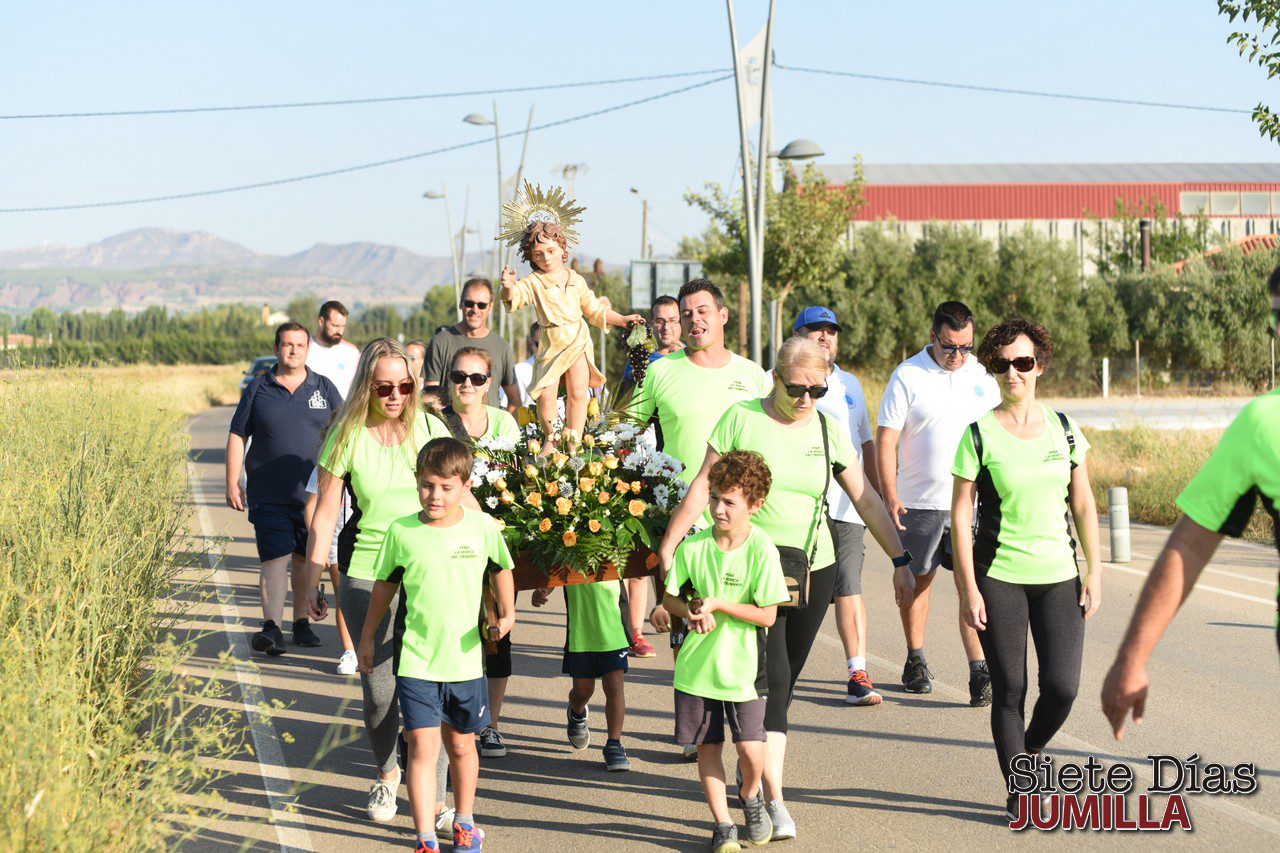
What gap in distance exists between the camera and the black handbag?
5656 millimetres

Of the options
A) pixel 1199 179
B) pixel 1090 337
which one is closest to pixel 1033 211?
pixel 1199 179

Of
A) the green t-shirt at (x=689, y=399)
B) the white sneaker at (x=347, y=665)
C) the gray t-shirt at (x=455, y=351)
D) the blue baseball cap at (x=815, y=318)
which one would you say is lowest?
the white sneaker at (x=347, y=665)

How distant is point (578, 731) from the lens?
7.09m

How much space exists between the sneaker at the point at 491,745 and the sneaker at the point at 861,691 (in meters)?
1.99

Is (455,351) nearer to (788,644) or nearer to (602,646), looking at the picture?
(602,646)

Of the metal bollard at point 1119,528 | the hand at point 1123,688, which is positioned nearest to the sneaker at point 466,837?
the hand at point 1123,688

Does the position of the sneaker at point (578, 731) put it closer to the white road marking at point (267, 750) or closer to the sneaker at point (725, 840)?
the white road marking at point (267, 750)

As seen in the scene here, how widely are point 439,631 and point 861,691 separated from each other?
3.21m

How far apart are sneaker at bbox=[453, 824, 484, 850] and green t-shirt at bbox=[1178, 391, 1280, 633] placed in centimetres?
297

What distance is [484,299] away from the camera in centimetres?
923

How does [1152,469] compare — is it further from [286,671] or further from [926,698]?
[286,671]

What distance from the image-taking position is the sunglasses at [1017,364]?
19.2 feet

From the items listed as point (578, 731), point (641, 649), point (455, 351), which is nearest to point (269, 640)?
point (455, 351)

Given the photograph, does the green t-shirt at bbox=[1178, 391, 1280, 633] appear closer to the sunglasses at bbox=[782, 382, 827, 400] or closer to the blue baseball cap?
the sunglasses at bbox=[782, 382, 827, 400]
